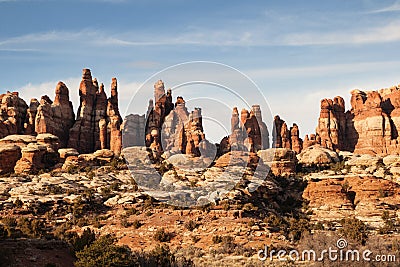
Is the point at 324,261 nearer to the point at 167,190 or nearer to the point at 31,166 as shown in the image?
the point at 167,190

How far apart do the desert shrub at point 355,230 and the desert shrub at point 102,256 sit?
79.8ft

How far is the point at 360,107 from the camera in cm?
11425

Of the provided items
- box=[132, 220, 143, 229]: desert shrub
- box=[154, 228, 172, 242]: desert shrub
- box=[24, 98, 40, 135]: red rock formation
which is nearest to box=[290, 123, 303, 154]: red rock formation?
box=[24, 98, 40, 135]: red rock formation

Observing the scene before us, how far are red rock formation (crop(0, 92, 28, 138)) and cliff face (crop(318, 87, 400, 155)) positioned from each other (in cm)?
6105

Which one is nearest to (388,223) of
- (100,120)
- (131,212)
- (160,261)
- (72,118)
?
(131,212)

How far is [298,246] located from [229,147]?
4557 cm

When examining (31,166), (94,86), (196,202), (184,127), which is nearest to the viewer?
(196,202)

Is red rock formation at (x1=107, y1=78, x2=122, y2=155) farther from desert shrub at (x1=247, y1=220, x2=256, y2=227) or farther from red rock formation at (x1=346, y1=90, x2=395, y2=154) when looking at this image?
red rock formation at (x1=346, y1=90, x2=395, y2=154)

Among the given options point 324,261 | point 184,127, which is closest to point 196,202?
point 324,261

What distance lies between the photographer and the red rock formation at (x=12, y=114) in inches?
3241

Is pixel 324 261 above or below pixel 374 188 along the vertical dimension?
below

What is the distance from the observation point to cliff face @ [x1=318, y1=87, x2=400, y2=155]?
108 metres

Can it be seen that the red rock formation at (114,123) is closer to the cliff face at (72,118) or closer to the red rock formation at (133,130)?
the cliff face at (72,118)

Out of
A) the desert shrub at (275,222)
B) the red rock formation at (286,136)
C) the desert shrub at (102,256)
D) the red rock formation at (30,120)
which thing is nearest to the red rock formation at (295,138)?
the red rock formation at (286,136)
